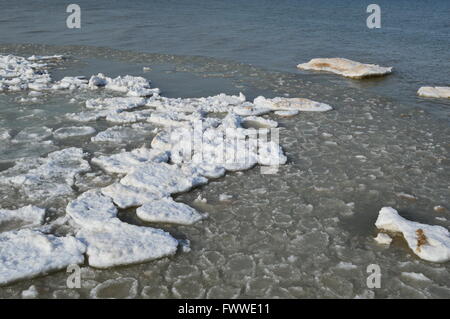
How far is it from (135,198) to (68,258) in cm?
138

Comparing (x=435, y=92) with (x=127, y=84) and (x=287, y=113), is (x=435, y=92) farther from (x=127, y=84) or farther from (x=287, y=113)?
(x=127, y=84)

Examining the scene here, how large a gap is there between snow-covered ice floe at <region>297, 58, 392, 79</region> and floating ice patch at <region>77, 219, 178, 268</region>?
9.45 metres

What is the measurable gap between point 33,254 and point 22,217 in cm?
91

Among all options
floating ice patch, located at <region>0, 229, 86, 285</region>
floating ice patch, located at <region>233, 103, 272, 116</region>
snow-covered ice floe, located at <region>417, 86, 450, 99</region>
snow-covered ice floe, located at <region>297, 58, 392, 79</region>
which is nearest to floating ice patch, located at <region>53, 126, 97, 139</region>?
floating ice patch, located at <region>233, 103, 272, 116</region>

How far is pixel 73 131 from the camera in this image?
26.5 ft

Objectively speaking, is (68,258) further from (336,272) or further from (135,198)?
(336,272)

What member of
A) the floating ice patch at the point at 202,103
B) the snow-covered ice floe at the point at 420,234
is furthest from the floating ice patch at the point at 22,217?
the floating ice patch at the point at 202,103

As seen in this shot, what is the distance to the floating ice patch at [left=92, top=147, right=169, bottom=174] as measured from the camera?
657 centimetres

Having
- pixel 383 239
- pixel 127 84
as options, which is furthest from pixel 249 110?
pixel 383 239

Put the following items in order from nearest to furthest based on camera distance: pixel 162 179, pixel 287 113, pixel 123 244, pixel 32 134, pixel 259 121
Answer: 1. pixel 123 244
2. pixel 162 179
3. pixel 32 134
4. pixel 259 121
5. pixel 287 113

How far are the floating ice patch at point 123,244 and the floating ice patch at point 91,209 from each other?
0.14 m

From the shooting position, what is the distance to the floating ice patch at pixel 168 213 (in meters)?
5.29
